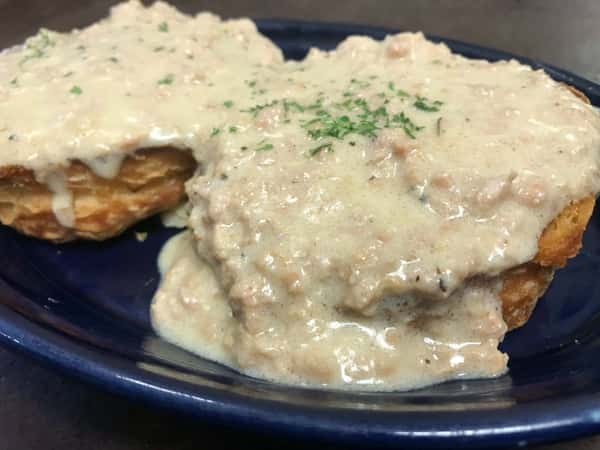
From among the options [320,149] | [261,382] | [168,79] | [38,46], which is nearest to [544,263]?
[320,149]

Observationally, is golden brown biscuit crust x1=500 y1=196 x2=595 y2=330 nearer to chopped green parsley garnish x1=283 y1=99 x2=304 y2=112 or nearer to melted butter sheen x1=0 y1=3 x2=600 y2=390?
melted butter sheen x1=0 y1=3 x2=600 y2=390

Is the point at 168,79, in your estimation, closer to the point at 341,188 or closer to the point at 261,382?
the point at 341,188

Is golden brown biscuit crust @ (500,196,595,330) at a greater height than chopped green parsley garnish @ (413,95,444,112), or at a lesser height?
lesser

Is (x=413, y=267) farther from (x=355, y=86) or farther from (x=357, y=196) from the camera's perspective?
(x=355, y=86)

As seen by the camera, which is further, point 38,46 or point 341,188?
point 38,46

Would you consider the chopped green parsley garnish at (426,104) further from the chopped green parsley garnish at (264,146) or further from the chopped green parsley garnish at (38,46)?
the chopped green parsley garnish at (38,46)

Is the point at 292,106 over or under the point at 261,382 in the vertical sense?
over

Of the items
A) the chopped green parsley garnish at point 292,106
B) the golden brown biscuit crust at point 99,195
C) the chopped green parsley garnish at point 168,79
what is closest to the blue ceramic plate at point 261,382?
the golden brown biscuit crust at point 99,195

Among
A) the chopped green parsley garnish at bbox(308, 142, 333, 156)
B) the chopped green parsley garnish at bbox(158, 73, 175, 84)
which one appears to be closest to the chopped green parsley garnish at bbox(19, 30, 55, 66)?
the chopped green parsley garnish at bbox(158, 73, 175, 84)
